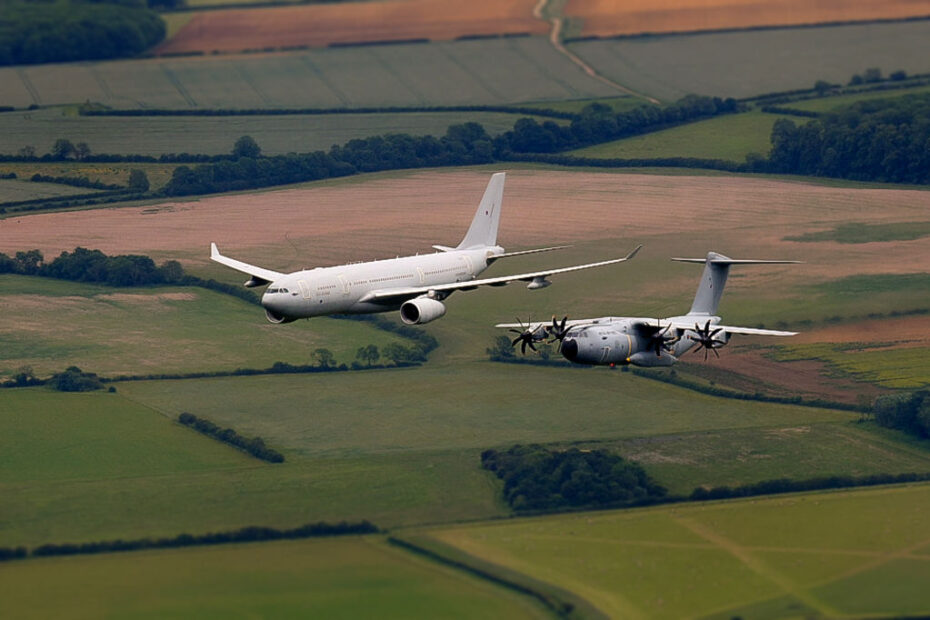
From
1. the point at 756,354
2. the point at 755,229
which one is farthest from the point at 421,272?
the point at 755,229

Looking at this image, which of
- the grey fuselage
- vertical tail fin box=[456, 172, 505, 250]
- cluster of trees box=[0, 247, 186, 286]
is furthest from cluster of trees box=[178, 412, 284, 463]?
the grey fuselage

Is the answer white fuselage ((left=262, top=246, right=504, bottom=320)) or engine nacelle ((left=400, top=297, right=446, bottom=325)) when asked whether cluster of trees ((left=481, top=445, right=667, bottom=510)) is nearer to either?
white fuselage ((left=262, top=246, right=504, bottom=320))

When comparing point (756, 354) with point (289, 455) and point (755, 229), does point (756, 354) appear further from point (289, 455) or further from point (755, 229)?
point (289, 455)

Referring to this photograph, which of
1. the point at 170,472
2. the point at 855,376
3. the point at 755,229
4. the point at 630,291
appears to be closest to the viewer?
the point at 170,472

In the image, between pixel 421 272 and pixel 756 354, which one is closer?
pixel 421 272

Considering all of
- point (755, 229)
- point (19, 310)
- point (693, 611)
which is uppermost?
point (755, 229)

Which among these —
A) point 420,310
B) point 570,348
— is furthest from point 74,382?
point 570,348

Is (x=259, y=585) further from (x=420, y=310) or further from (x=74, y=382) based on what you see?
(x=74, y=382)
